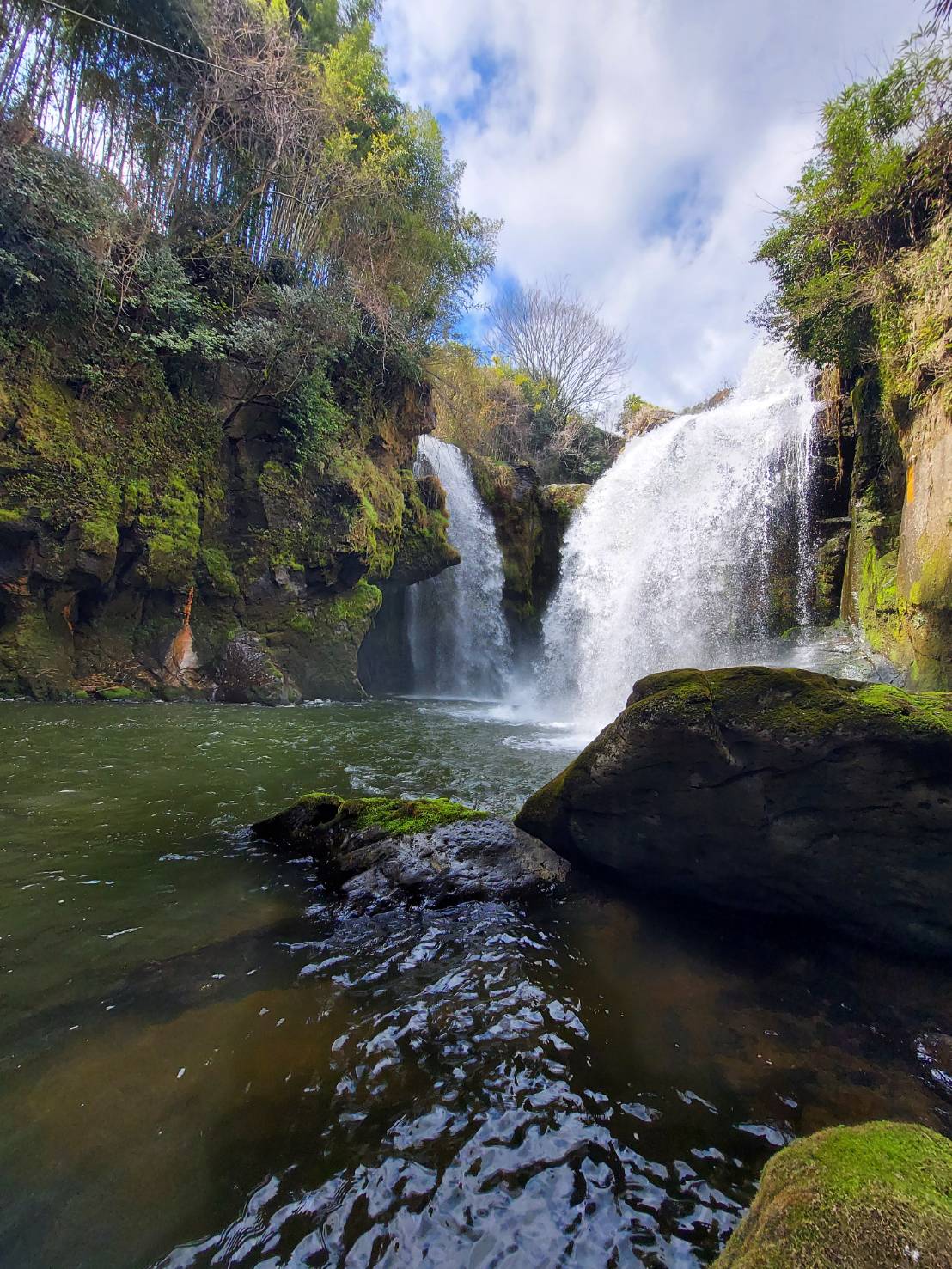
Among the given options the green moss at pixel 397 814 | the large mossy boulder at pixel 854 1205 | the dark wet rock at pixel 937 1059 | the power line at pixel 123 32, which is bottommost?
the dark wet rock at pixel 937 1059

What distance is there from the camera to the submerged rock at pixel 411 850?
3721mm

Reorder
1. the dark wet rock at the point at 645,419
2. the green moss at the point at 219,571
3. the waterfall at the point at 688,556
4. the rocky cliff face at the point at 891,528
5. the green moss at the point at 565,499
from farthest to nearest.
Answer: the dark wet rock at the point at 645,419 < the green moss at the point at 565,499 < the waterfall at the point at 688,556 < the green moss at the point at 219,571 < the rocky cliff face at the point at 891,528

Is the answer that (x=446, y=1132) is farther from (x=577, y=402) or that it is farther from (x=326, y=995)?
(x=577, y=402)

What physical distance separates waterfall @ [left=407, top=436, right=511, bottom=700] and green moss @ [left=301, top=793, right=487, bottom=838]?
49.2 ft

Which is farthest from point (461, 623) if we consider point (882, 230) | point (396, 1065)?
point (396, 1065)

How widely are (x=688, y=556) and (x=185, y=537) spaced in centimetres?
1203

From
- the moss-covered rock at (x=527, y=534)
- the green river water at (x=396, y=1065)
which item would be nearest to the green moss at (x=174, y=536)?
the green river water at (x=396, y=1065)

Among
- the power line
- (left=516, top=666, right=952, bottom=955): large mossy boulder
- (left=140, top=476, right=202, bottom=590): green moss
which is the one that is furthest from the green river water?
the power line

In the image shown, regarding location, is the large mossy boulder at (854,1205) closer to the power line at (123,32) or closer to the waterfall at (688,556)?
the waterfall at (688,556)

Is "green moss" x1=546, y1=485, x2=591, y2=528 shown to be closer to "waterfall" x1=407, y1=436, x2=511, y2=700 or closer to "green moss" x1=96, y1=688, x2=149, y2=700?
"waterfall" x1=407, y1=436, x2=511, y2=700

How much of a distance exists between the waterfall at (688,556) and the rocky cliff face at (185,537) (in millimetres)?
5825

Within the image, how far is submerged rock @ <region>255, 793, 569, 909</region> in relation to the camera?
→ 12.2 feet

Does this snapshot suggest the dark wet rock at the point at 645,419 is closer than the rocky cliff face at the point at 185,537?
No

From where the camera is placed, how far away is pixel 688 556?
14547 millimetres
